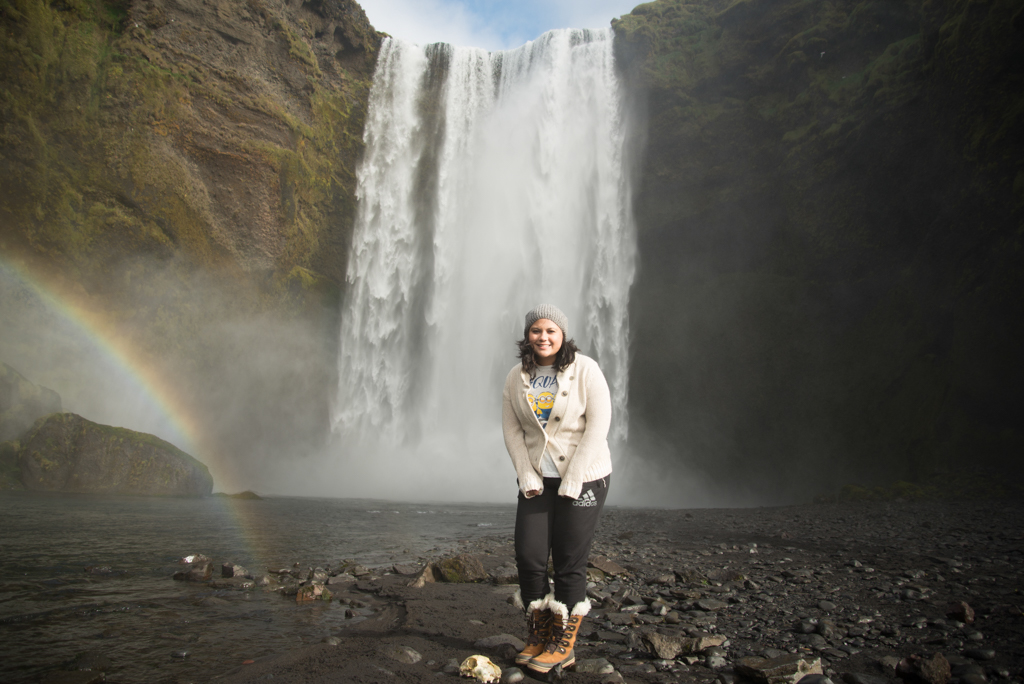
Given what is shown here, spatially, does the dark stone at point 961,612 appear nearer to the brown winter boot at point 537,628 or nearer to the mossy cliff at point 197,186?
the brown winter boot at point 537,628

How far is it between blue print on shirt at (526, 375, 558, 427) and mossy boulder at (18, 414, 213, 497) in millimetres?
16608

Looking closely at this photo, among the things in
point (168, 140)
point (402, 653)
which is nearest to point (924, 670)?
point (402, 653)

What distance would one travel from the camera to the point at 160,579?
5.11 metres

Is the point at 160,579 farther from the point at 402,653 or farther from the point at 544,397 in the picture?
→ the point at 544,397

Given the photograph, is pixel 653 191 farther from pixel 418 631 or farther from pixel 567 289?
pixel 418 631

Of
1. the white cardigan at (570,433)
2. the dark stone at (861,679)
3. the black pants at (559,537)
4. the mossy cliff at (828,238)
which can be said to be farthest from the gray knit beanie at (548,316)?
the mossy cliff at (828,238)

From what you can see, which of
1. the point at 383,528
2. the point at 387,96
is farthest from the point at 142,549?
the point at 387,96

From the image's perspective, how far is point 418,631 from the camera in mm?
3648

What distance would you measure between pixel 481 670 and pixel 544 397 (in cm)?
138

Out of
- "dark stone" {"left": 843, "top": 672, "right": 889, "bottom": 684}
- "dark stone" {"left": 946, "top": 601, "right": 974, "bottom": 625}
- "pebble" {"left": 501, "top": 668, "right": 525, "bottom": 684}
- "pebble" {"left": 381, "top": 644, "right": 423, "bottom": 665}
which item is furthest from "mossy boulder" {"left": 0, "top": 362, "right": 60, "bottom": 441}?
"dark stone" {"left": 946, "top": 601, "right": 974, "bottom": 625}

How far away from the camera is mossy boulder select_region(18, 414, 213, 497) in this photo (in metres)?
15.1

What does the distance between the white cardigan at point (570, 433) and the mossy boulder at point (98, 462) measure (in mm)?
16549

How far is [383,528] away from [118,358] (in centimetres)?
1694

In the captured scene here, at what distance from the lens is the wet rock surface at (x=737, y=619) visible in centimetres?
285
